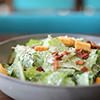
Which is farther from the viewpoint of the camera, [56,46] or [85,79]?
[56,46]

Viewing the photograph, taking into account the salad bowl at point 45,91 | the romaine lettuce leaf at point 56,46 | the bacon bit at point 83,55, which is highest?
the romaine lettuce leaf at point 56,46

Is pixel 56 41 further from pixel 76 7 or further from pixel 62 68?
pixel 76 7

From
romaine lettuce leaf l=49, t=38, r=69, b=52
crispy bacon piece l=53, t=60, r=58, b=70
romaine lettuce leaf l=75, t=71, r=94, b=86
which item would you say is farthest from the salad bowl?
romaine lettuce leaf l=49, t=38, r=69, b=52

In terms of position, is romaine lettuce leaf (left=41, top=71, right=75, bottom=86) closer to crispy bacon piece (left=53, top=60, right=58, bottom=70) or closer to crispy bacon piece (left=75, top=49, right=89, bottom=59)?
crispy bacon piece (left=53, top=60, right=58, bottom=70)

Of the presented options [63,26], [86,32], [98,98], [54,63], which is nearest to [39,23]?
[63,26]

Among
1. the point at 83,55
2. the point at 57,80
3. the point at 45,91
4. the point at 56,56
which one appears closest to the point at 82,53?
the point at 83,55

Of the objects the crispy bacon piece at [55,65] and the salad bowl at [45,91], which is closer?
the salad bowl at [45,91]

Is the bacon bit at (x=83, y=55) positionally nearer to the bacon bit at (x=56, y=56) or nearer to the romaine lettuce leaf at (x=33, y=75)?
the bacon bit at (x=56, y=56)

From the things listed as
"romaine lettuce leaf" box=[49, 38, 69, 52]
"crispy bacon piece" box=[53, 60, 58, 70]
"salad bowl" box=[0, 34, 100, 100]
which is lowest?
"salad bowl" box=[0, 34, 100, 100]

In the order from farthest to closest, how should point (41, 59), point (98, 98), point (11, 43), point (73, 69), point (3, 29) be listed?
1. point (3, 29)
2. point (11, 43)
3. point (41, 59)
4. point (73, 69)
5. point (98, 98)

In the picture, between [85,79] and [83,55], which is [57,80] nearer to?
[85,79]

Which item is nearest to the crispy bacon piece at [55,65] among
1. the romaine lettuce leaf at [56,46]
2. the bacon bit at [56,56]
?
the bacon bit at [56,56]
